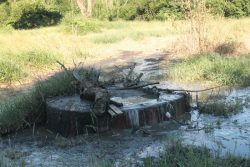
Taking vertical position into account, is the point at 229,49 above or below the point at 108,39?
above

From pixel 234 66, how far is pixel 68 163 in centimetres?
552

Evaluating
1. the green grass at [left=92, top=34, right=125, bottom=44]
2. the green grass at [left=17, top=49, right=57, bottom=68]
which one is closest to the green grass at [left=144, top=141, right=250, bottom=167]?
the green grass at [left=17, top=49, right=57, bottom=68]

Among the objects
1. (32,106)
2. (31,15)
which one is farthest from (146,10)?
(32,106)

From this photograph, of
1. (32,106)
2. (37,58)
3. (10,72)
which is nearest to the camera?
(32,106)

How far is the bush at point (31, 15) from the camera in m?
23.9

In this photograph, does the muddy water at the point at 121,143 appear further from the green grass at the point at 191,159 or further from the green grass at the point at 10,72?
the green grass at the point at 10,72

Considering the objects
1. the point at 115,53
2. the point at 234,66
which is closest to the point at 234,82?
the point at 234,66

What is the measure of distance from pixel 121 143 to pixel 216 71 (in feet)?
14.6

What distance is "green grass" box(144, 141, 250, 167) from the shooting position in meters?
4.57

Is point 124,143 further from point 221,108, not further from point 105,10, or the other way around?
point 105,10

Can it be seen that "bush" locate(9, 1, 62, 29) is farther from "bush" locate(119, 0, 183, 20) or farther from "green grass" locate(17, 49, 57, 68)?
"green grass" locate(17, 49, 57, 68)

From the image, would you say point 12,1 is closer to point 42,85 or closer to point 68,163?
point 42,85

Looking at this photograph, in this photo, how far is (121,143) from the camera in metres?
5.84

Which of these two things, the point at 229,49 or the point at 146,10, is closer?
the point at 229,49
